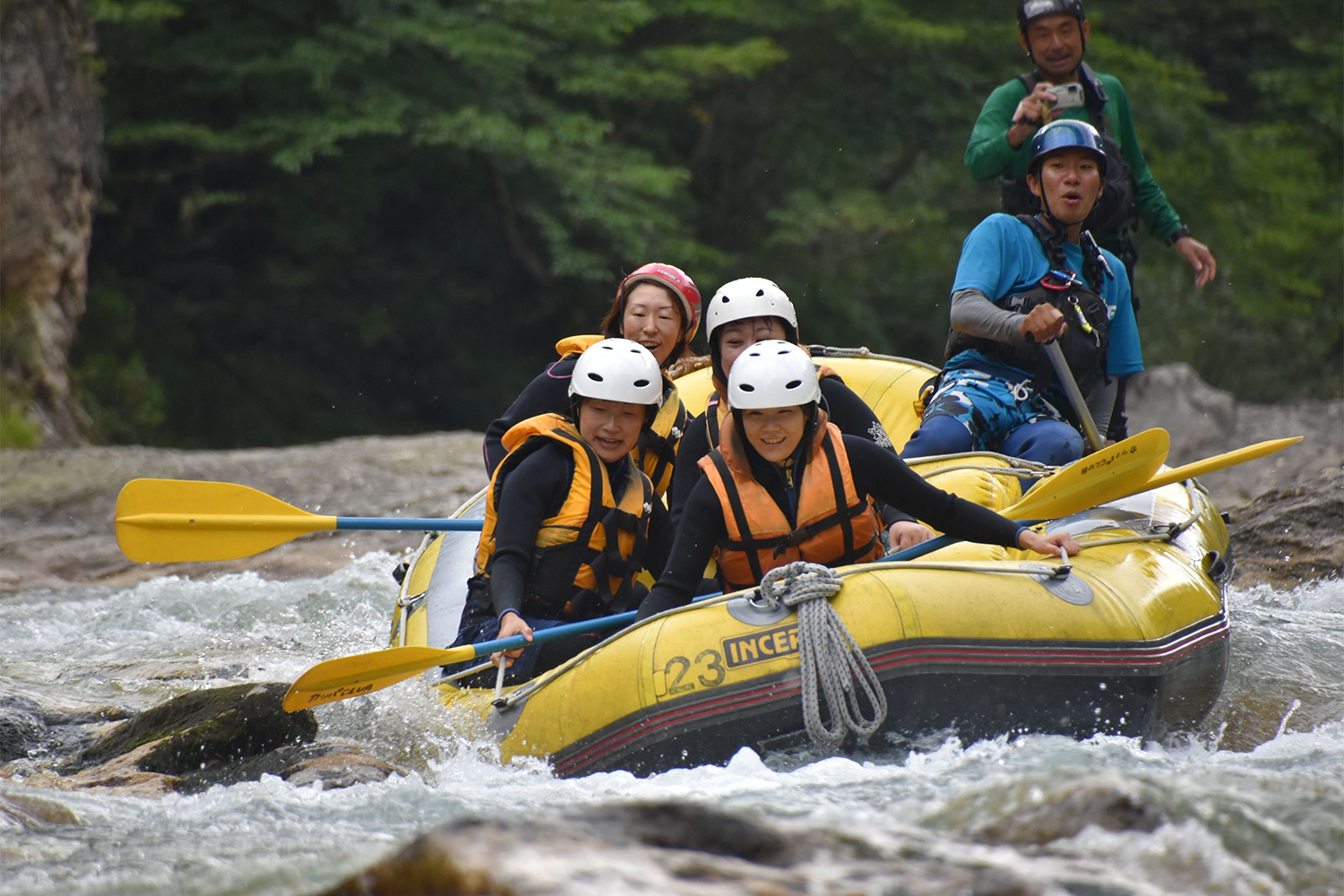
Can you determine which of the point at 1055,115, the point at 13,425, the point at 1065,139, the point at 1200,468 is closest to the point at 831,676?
the point at 1200,468

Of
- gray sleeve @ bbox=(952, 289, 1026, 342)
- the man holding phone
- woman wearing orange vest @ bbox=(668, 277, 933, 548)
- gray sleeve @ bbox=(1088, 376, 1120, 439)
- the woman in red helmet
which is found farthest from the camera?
the man holding phone

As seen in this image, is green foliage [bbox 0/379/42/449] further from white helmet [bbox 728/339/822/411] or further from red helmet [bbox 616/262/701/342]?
white helmet [bbox 728/339/822/411]

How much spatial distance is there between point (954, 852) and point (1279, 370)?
13840mm

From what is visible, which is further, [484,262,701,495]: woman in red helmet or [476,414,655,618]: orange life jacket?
[484,262,701,495]: woman in red helmet

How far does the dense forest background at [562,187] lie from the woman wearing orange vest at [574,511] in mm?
7293

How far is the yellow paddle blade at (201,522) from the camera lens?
425 centimetres

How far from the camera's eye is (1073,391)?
430 centimetres

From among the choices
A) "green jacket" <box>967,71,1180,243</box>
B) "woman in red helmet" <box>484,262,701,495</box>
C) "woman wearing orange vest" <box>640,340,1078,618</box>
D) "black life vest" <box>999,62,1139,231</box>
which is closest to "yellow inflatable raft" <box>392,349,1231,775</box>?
"woman wearing orange vest" <box>640,340,1078,618</box>

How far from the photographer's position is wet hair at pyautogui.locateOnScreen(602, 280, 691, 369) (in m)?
4.55

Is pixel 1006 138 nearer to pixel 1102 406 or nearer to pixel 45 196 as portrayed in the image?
pixel 1102 406

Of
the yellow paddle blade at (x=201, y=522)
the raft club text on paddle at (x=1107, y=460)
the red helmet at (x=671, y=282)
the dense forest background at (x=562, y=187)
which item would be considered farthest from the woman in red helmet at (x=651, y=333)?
the dense forest background at (x=562, y=187)

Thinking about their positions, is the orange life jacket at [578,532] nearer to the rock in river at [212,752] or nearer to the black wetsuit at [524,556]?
the black wetsuit at [524,556]

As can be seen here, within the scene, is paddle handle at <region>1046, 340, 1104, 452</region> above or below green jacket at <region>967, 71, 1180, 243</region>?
below

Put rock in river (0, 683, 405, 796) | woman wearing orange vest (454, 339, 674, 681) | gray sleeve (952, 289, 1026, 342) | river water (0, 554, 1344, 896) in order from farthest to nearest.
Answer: gray sleeve (952, 289, 1026, 342) → woman wearing orange vest (454, 339, 674, 681) → rock in river (0, 683, 405, 796) → river water (0, 554, 1344, 896)
